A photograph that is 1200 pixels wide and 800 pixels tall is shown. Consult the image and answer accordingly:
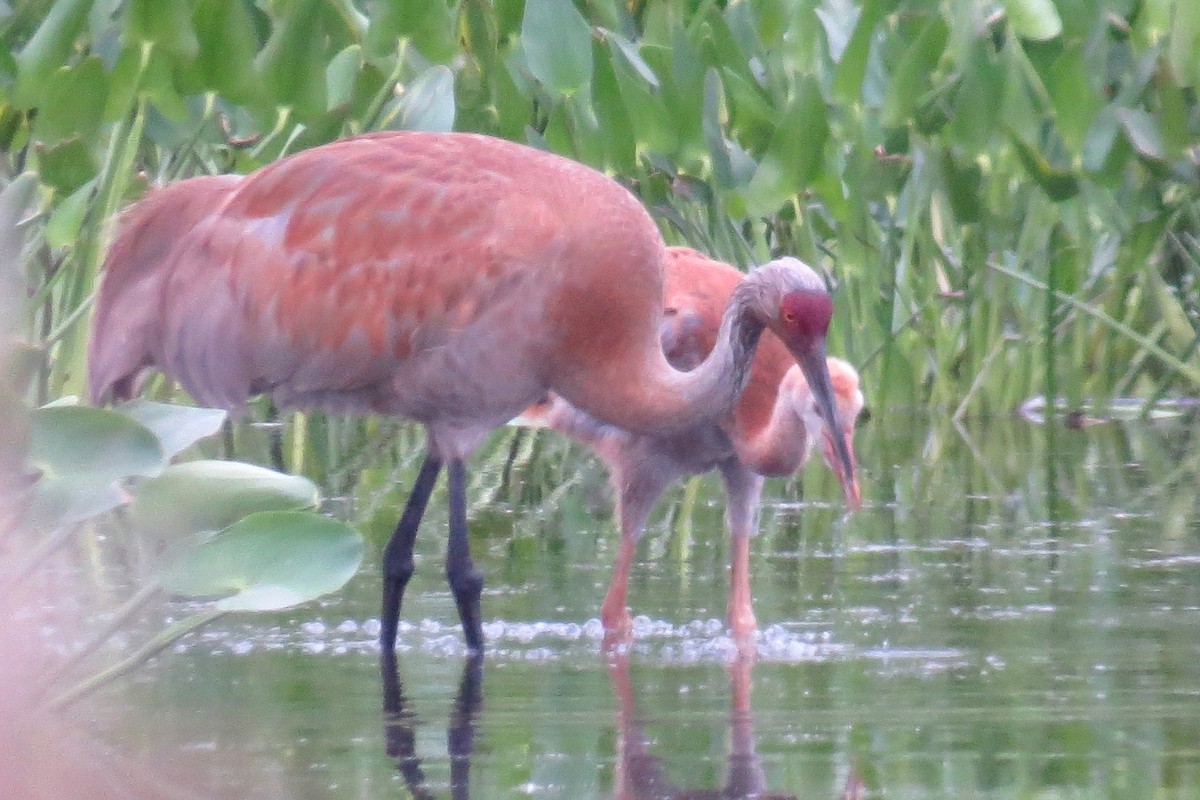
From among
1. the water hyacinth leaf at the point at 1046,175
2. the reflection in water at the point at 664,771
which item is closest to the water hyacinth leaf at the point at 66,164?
the water hyacinth leaf at the point at 1046,175

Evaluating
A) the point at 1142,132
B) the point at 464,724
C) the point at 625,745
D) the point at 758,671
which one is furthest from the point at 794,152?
the point at 625,745

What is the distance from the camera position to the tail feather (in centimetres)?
619

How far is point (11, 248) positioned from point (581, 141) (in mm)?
5312

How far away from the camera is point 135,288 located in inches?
246

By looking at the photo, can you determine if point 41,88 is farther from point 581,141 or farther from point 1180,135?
point 1180,135

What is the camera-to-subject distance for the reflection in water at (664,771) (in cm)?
386

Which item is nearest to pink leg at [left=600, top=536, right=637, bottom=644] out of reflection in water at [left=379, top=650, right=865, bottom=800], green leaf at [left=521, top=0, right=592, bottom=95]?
reflection in water at [left=379, top=650, right=865, bottom=800]

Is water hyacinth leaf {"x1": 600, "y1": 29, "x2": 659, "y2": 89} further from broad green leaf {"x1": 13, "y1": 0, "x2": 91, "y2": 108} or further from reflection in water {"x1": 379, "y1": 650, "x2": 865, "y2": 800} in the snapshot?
reflection in water {"x1": 379, "y1": 650, "x2": 865, "y2": 800}

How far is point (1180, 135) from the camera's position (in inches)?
315

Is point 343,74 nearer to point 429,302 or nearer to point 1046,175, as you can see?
point 429,302

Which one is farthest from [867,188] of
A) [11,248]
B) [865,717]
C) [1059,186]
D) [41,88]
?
[11,248]

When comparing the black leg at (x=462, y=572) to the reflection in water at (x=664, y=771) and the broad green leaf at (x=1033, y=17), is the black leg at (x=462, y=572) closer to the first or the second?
the reflection in water at (x=664, y=771)

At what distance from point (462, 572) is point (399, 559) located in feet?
0.60

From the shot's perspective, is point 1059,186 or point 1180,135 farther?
point 1059,186
